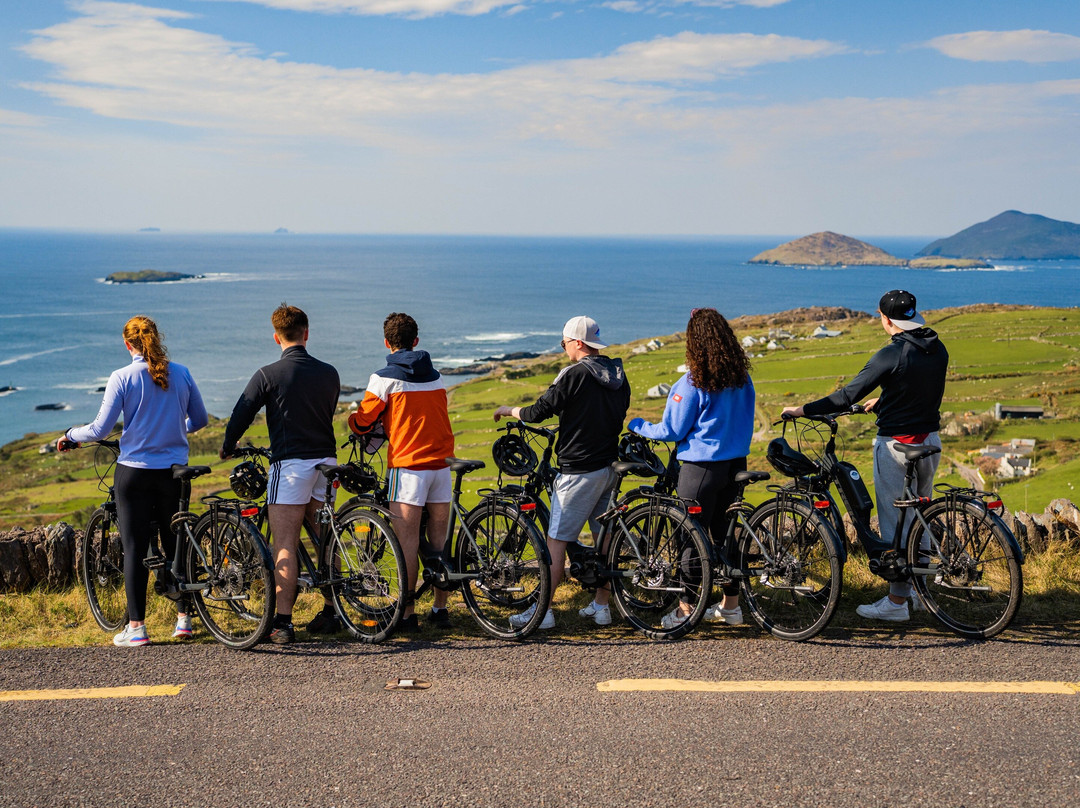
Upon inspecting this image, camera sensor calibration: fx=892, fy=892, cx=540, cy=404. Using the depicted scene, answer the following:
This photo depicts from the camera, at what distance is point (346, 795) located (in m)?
4.27

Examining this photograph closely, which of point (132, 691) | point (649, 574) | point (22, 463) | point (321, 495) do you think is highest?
point (321, 495)

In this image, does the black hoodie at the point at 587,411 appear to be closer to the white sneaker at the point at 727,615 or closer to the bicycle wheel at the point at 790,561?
the bicycle wheel at the point at 790,561

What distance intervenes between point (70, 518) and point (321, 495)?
51222mm

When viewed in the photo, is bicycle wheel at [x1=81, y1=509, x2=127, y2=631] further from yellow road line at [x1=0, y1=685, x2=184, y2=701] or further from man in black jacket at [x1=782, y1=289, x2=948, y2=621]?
man in black jacket at [x1=782, y1=289, x2=948, y2=621]

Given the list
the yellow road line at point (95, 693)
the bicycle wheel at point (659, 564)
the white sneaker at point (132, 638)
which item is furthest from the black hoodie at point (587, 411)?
the white sneaker at point (132, 638)

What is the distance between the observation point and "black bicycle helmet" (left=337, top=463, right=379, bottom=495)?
7.03m

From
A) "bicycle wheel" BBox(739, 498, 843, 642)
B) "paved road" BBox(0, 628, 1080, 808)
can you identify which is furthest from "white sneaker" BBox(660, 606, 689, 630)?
"bicycle wheel" BBox(739, 498, 843, 642)

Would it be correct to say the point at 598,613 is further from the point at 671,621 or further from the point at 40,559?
the point at 40,559

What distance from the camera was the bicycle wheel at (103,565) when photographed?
7426mm

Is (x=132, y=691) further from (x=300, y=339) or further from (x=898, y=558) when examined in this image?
(x=898, y=558)

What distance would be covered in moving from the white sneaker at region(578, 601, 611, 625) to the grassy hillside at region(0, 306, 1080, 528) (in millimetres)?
27422

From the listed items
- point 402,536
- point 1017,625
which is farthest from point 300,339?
point 1017,625

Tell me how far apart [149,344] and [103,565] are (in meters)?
2.17

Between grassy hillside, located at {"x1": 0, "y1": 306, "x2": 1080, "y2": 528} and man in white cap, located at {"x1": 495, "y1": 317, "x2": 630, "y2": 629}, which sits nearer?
man in white cap, located at {"x1": 495, "y1": 317, "x2": 630, "y2": 629}
